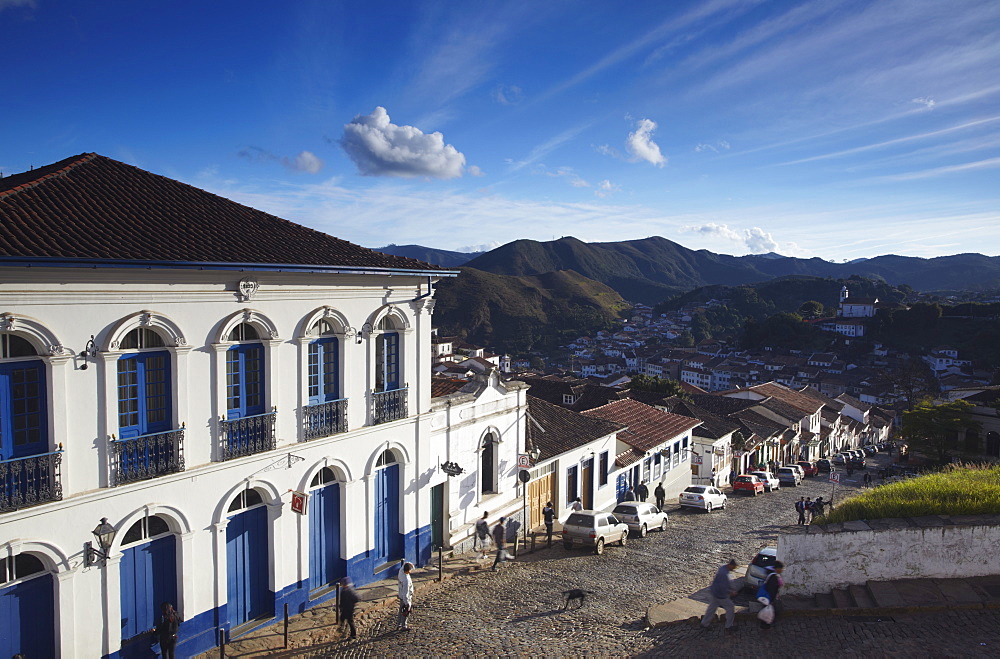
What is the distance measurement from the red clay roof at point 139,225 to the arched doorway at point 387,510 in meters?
4.30

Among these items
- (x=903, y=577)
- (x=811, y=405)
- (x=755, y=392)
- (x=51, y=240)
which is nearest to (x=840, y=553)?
(x=903, y=577)

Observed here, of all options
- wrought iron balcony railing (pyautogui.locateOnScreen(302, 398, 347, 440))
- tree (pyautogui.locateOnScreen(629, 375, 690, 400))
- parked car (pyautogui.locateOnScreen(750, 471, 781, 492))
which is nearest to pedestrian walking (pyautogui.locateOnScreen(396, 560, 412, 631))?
wrought iron balcony railing (pyautogui.locateOnScreen(302, 398, 347, 440))

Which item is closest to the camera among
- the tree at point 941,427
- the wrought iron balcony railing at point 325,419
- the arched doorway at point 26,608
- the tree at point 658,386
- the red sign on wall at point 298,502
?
the arched doorway at point 26,608

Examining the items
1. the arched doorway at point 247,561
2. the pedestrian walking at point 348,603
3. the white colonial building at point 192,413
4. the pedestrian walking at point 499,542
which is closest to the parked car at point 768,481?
the pedestrian walking at point 499,542

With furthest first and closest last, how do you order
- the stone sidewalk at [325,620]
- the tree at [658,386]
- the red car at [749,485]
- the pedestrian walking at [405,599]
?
the tree at [658,386] < the red car at [749,485] < the pedestrian walking at [405,599] < the stone sidewalk at [325,620]

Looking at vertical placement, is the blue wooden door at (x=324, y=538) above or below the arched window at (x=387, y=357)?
below

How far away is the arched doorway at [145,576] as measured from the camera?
924cm

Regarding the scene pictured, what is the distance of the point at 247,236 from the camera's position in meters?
11.7

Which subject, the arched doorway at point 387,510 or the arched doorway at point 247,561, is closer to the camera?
the arched doorway at point 247,561

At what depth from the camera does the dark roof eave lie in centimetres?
785

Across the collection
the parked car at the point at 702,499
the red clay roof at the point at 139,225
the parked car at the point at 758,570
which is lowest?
the parked car at the point at 702,499

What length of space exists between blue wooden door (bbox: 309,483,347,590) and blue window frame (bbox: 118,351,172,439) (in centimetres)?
343

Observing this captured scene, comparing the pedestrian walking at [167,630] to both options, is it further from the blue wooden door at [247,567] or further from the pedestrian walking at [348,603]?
the pedestrian walking at [348,603]

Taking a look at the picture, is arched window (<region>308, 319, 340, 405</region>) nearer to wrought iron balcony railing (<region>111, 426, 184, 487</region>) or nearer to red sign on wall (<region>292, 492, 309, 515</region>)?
red sign on wall (<region>292, 492, 309, 515</region>)
